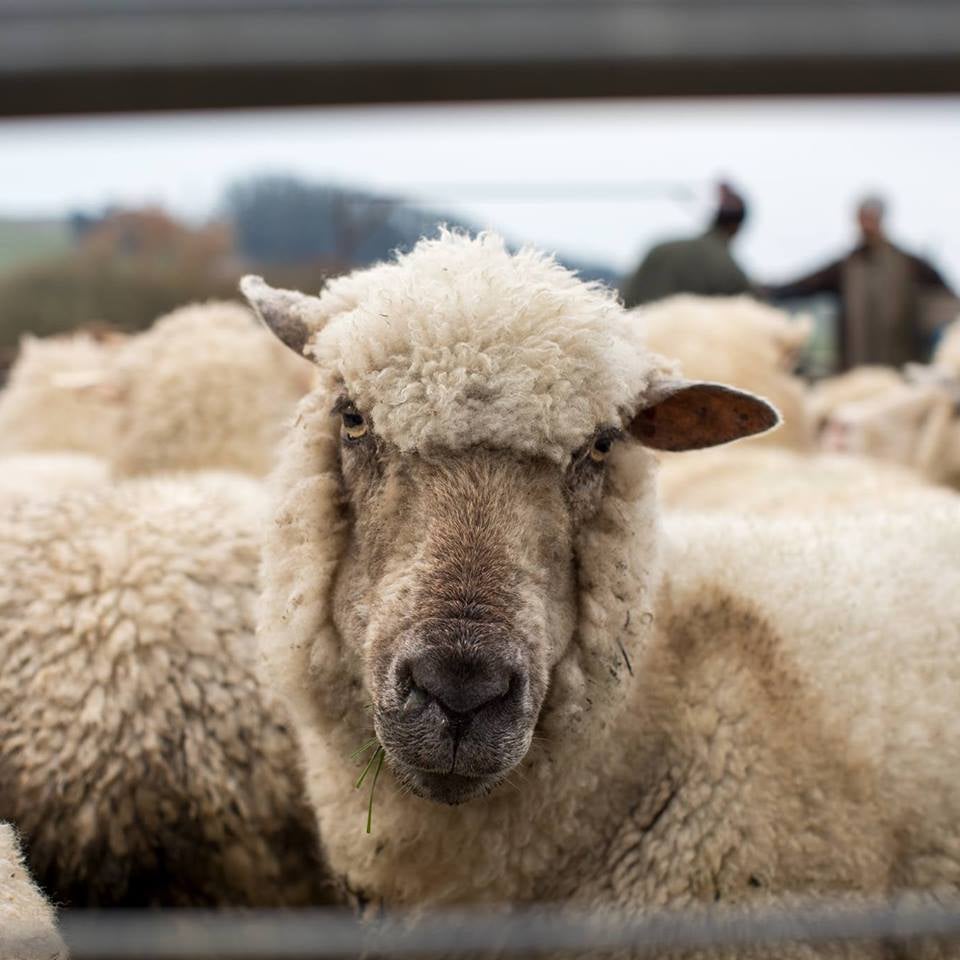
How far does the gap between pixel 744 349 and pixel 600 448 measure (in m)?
3.61

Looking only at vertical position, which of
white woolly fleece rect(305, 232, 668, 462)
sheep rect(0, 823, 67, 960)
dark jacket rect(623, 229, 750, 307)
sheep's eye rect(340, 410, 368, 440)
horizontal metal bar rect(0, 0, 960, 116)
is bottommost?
sheep rect(0, 823, 67, 960)

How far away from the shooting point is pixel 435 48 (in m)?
0.79

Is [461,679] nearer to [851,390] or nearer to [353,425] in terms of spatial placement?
[353,425]

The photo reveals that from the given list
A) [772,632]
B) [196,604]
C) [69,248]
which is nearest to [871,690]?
[772,632]

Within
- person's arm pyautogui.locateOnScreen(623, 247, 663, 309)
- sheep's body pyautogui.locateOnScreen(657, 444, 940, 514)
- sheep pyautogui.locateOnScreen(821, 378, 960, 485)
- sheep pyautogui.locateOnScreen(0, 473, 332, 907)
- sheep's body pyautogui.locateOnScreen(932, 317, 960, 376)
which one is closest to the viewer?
sheep pyautogui.locateOnScreen(0, 473, 332, 907)

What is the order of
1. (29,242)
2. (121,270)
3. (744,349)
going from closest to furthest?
(744,349) < (29,242) < (121,270)

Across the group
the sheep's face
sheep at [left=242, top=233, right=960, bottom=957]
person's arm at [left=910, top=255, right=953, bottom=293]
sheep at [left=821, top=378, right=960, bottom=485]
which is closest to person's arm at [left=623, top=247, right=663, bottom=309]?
sheep at [left=821, top=378, right=960, bottom=485]

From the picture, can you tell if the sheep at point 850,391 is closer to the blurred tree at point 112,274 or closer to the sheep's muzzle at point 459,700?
the blurred tree at point 112,274

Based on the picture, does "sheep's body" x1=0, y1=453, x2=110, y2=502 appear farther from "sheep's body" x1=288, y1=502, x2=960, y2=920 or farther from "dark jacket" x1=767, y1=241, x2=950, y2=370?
"dark jacket" x1=767, y1=241, x2=950, y2=370

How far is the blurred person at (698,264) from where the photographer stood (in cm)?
735

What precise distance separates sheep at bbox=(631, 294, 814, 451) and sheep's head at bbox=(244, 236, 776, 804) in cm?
311

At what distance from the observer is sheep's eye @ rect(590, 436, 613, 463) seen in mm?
2479

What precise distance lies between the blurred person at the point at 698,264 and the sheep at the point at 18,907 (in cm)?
554

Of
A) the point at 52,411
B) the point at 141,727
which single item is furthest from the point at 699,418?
the point at 52,411
